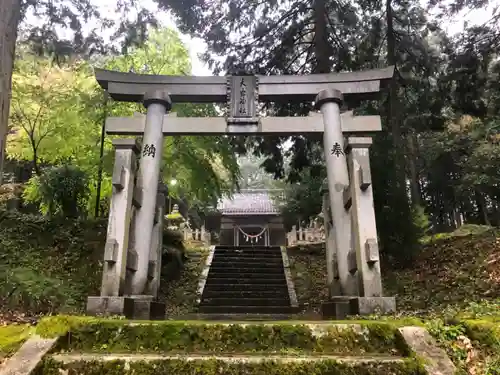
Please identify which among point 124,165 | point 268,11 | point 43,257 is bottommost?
point 43,257

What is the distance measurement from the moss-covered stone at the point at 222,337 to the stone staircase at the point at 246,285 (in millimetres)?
4865

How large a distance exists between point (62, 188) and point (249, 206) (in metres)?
12.7

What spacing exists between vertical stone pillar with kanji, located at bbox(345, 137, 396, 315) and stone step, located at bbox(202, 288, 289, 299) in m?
5.23

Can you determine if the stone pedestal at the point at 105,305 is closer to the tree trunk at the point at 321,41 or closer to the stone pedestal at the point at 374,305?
the stone pedestal at the point at 374,305

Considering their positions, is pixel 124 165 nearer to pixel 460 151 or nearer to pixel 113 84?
pixel 113 84

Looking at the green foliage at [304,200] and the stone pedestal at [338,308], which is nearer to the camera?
the stone pedestal at [338,308]

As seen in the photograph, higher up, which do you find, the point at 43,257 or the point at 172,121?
the point at 172,121

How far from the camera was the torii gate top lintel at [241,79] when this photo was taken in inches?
313

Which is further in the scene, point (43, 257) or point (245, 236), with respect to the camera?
point (245, 236)

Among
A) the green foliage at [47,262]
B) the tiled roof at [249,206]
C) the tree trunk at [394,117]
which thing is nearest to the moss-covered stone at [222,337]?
the green foliage at [47,262]

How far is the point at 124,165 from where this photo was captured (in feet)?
22.1

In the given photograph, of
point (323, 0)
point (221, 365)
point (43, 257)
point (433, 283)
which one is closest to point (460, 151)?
point (323, 0)

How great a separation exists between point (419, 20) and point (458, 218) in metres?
12.8

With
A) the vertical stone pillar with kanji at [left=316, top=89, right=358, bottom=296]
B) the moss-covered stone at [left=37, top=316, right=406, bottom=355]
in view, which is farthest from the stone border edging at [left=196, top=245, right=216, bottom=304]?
the moss-covered stone at [left=37, top=316, right=406, bottom=355]
